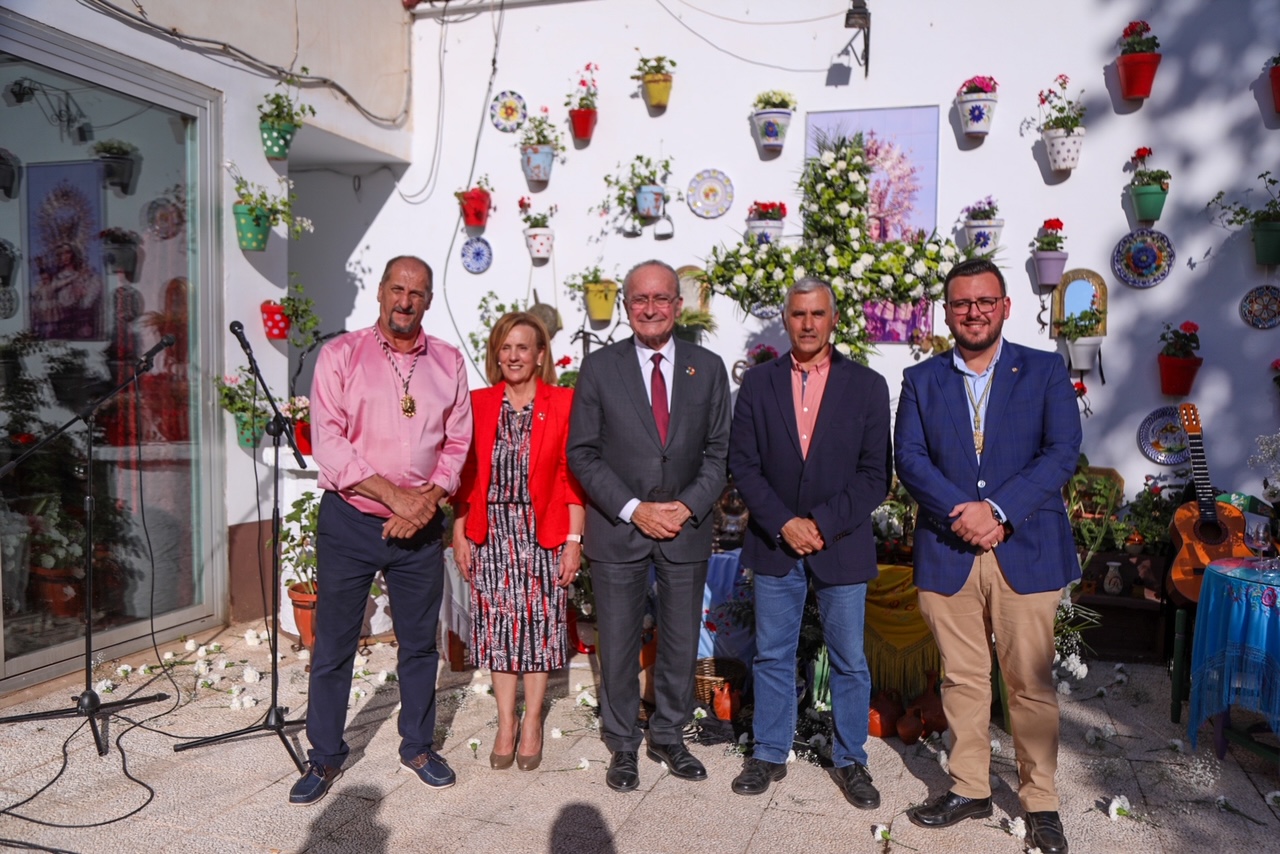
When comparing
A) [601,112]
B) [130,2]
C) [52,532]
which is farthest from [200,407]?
[601,112]

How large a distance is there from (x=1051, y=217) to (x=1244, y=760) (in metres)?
3.36

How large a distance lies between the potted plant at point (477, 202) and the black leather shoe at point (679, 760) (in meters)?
4.41

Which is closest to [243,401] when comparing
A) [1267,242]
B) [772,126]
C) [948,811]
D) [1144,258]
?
[772,126]

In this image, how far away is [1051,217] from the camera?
6129 mm

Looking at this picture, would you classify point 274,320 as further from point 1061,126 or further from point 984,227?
point 1061,126

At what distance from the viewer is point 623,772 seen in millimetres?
3656

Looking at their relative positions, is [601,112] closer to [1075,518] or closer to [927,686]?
[1075,518]

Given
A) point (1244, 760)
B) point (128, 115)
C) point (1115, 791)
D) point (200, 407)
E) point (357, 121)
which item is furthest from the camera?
point (357, 121)

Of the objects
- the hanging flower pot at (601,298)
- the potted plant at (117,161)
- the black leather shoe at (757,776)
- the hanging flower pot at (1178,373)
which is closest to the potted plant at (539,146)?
the hanging flower pot at (601,298)

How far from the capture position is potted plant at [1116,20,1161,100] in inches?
226

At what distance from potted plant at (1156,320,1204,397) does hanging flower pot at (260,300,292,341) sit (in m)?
5.07

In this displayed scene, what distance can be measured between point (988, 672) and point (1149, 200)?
144 inches

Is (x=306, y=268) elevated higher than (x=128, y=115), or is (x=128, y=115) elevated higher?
(x=128, y=115)

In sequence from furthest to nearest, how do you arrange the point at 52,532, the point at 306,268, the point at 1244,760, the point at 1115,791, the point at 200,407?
the point at 306,268
the point at 200,407
the point at 52,532
the point at 1244,760
the point at 1115,791
